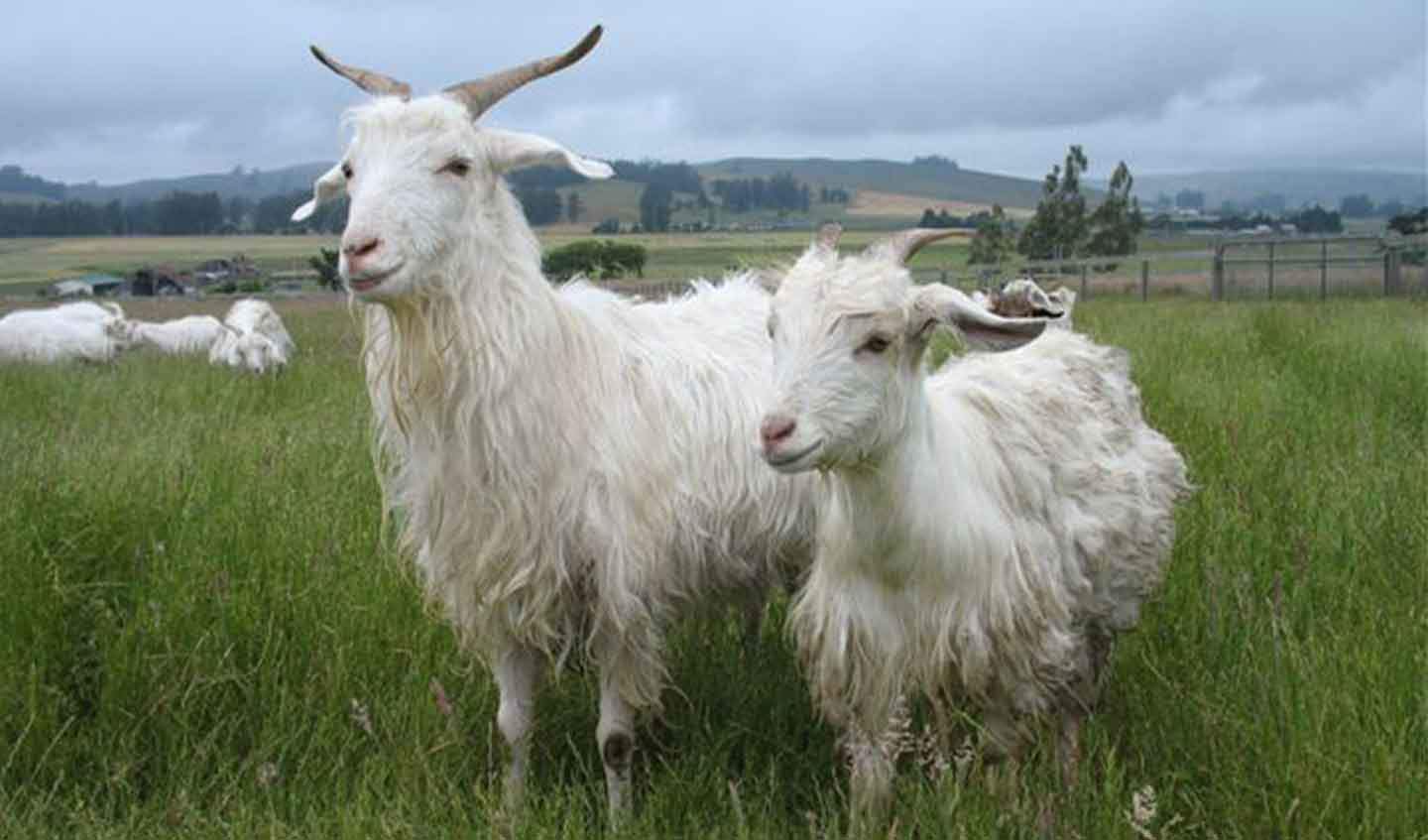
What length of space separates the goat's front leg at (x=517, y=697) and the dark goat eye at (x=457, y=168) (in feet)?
4.50

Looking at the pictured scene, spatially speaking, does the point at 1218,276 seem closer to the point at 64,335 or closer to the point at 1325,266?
the point at 1325,266

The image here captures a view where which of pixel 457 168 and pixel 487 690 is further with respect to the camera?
pixel 487 690

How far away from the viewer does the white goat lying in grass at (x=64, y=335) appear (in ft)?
49.0

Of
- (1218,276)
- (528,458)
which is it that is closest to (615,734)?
(528,458)

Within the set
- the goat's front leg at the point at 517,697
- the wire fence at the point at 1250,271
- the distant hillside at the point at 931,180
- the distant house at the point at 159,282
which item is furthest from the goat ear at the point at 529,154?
the distant hillside at the point at 931,180

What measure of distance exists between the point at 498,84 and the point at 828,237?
106 cm

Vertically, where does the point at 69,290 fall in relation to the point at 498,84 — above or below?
below

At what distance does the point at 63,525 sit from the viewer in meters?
4.32

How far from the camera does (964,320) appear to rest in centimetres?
330

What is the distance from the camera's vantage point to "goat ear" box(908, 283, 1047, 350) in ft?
10.7

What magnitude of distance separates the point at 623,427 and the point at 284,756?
1306mm

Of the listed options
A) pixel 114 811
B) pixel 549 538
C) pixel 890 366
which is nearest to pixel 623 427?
pixel 549 538

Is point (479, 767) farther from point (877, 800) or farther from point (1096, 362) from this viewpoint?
point (1096, 362)

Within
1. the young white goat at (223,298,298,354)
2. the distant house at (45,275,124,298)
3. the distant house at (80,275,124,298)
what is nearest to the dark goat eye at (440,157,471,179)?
the young white goat at (223,298,298,354)
